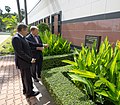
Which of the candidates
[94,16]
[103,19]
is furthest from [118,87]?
[94,16]

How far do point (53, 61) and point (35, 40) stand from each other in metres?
0.87

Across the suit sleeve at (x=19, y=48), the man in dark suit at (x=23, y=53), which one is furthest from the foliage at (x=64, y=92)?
the suit sleeve at (x=19, y=48)

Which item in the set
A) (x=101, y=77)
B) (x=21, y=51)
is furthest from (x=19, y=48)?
(x=101, y=77)

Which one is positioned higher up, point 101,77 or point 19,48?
point 19,48

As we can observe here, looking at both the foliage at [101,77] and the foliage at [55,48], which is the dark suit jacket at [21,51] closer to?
the foliage at [101,77]

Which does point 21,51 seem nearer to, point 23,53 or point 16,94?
point 23,53

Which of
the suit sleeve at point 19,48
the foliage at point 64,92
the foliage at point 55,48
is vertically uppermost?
the suit sleeve at point 19,48

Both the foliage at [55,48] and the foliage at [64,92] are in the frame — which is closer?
the foliage at [64,92]

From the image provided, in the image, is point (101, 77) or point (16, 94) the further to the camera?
point (16, 94)

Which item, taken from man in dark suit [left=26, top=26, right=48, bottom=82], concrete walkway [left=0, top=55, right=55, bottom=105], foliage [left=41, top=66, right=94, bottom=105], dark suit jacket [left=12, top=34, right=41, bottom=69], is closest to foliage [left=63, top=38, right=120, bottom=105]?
foliage [left=41, top=66, right=94, bottom=105]

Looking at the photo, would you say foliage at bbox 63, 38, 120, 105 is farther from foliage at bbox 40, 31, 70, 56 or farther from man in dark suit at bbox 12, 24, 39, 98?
foliage at bbox 40, 31, 70, 56

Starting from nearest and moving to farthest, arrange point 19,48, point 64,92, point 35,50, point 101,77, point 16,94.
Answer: point 101,77 < point 64,92 < point 19,48 < point 16,94 < point 35,50

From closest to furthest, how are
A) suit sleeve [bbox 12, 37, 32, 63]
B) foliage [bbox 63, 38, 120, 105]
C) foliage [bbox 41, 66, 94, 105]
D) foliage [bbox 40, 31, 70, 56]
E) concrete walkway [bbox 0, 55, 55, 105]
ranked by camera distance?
foliage [bbox 63, 38, 120, 105], foliage [bbox 41, 66, 94, 105], suit sleeve [bbox 12, 37, 32, 63], concrete walkway [bbox 0, 55, 55, 105], foliage [bbox 40, 31, 70, 56]

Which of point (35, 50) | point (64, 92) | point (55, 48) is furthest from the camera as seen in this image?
point (55, 48)
